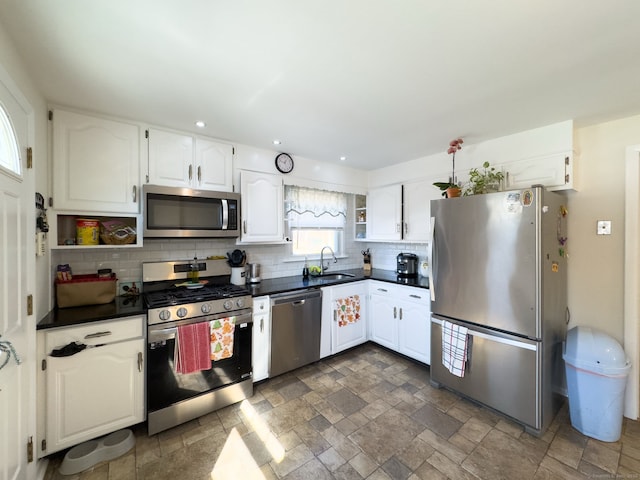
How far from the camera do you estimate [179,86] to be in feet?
5.53

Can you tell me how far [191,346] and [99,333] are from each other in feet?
1.90

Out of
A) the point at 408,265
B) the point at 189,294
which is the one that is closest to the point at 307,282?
the point at 189,294

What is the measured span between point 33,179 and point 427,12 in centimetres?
222

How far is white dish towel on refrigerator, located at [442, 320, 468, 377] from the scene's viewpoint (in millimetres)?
2223

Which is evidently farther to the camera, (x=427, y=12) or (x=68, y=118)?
(x=68, y=118)

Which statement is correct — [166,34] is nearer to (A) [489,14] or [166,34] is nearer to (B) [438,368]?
(A) [489,14]

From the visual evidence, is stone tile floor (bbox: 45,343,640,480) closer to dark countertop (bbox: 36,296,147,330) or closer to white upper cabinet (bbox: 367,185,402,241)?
dark countertop (bbox: 36,296,147,330)

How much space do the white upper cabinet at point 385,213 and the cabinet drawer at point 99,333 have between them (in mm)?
2757

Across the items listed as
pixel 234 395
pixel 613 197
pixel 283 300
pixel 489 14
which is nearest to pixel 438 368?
pixel 283 300

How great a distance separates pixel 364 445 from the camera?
5.97 ft

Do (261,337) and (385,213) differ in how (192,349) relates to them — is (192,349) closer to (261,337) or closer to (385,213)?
(261,337)

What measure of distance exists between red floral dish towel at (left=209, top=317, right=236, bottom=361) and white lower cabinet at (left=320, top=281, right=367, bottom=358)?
3.43 feet

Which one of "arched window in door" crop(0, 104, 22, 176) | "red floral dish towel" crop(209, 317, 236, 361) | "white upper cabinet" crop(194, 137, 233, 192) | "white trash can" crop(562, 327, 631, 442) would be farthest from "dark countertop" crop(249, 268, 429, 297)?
"arched window in door" crop(0, 104, 22, 176)

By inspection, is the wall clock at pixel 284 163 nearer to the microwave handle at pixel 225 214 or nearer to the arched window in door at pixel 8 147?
the microwave handle at pixel 225 214
